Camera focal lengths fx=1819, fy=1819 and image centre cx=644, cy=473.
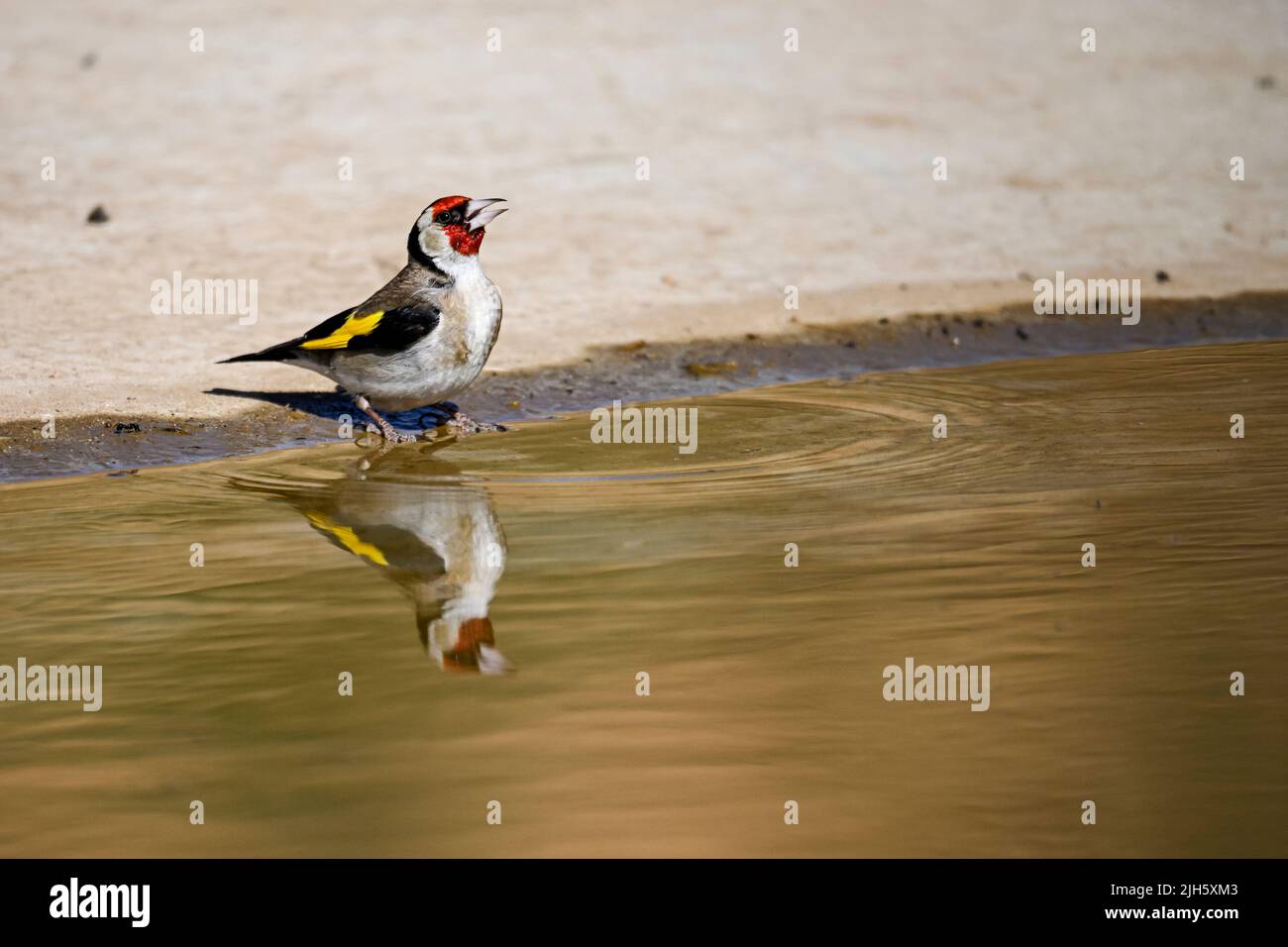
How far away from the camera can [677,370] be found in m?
9.77

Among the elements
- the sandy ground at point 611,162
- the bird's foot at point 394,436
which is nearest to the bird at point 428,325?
the bird's foot at point 394,436

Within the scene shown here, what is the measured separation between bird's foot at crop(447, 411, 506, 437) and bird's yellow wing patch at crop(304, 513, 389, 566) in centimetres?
143

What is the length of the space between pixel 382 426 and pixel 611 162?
5.29 meters

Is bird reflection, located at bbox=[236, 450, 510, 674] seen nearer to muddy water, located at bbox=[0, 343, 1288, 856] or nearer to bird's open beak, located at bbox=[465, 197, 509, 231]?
muddy water, located at bbox=[0, 343, 1288, 856]

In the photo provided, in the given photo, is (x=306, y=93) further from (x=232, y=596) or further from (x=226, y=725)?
(x=226, y=725)

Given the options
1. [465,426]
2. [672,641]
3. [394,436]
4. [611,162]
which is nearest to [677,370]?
[465,426]

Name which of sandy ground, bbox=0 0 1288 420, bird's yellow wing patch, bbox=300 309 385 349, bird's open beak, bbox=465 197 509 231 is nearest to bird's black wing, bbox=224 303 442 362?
bird's yellow wing patch, bbox=300 309 385 349

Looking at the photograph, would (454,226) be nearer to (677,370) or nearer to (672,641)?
(677,370)

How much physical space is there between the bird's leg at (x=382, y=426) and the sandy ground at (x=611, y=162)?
33.7 inches

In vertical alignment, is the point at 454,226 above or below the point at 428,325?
above

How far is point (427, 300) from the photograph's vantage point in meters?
8.07

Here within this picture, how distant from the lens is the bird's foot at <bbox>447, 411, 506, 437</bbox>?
8.52 meters

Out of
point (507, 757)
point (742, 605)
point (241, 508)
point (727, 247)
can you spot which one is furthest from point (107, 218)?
point (507, 757)

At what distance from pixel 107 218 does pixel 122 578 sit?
6.09 meters
